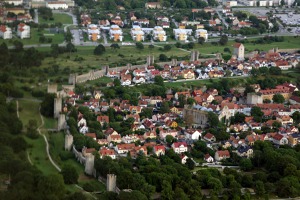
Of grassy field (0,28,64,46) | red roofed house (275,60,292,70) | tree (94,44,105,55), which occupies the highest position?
grassy field (0,28,64,46)

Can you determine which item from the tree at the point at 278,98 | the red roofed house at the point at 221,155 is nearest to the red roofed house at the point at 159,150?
the red roofed house at the point at 221,155

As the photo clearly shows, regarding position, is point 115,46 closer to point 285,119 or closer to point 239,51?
point 239,51

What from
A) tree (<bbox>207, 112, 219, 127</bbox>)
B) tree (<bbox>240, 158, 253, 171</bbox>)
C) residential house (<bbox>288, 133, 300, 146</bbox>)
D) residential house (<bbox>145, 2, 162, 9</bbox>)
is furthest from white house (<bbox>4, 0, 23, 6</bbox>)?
tree (<bbox>240, 158, 253, 171</bbox>)

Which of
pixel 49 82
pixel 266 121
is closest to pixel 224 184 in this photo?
pixel 266 121

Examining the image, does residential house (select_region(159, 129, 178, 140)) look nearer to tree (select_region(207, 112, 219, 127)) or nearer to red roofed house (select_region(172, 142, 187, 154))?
red roofed house (select_region(172, 142, 187, 154))

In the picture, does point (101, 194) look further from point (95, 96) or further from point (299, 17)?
point (299, 17)

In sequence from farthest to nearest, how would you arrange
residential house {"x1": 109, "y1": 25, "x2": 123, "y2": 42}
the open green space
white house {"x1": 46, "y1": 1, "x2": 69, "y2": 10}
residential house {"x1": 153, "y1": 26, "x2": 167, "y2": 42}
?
white house {"x1": 46, "y1": 1, "x2": 69, "y2": 10} < residential house {"x1": 153, "y1": 26, "x2": 167, "y2": 42} < residential house {"x1": 109, "y1": 25, "x2": 123, "y2": 42} < the open green space
